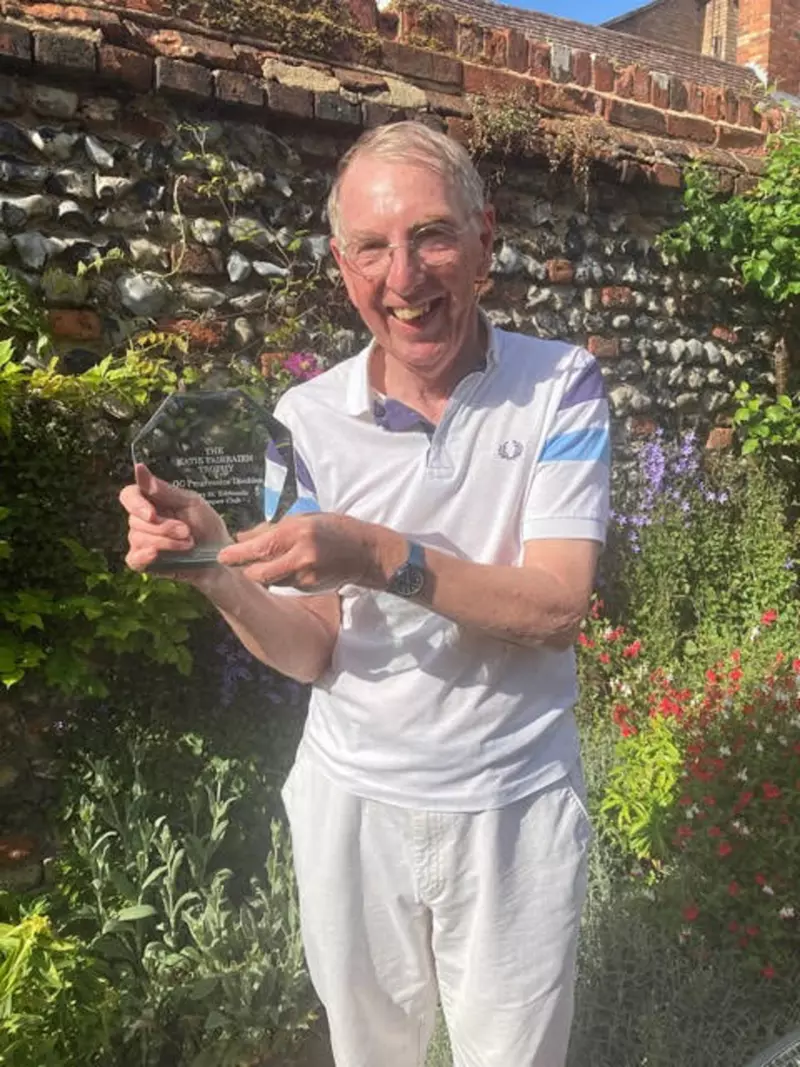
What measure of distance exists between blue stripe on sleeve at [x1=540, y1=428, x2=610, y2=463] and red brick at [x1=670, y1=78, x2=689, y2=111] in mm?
4094

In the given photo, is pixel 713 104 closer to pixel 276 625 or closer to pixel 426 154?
pixel 426 154

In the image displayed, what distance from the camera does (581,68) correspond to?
442 centimetres

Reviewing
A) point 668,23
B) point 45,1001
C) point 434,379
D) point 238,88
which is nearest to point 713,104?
point 238,88

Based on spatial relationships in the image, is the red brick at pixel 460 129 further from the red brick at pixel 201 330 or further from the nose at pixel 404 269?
the nose at pixel 404 269

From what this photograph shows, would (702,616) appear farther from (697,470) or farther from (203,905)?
(203,905)

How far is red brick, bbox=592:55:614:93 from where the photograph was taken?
4.45 meters

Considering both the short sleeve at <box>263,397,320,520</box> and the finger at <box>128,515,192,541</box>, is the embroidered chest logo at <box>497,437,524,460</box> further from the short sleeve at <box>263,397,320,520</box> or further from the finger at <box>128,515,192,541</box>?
the finger at <box>128,515,192,541</box>

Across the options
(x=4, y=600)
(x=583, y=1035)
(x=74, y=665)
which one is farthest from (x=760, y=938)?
(x=4, y=600)

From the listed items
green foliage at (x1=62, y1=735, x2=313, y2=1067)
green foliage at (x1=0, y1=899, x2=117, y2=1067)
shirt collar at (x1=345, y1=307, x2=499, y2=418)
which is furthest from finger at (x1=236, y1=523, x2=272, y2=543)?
green foliage at (x1=62, y1=735, x2=313, y2=1067)

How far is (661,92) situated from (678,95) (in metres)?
0.13

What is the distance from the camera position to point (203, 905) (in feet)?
8.27

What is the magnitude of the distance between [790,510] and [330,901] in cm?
417

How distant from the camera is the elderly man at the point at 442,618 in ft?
4.25

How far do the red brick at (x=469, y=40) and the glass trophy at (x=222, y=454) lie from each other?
335cm
